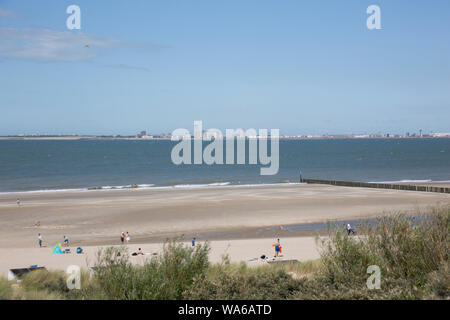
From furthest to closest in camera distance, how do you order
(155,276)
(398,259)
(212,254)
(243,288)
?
(212,254) → (398,259) → (155,276) → (243,288)

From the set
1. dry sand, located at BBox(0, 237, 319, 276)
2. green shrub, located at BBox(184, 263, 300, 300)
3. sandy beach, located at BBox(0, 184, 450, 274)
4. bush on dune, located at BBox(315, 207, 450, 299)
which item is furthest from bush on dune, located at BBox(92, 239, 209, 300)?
sandy beach, located at BBox(0, 184, 450, 274)

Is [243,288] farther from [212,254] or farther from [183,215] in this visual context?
[183,215]

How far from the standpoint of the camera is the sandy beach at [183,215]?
25.3 meters

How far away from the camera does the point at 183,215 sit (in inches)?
1503

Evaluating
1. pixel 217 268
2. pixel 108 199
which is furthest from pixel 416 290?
pixel 108 199

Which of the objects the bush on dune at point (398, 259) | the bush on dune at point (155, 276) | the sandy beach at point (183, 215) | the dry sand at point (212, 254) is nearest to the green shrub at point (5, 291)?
the bush on dune at point (155, 276)

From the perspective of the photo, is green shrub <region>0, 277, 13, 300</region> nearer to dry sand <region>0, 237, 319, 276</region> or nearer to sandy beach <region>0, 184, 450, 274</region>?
dry sand <region>0, 237, 319, 276</region>

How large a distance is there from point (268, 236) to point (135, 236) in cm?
879

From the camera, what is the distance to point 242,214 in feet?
126

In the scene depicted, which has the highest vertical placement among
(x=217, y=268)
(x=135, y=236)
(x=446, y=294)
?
(x=446, y=294)

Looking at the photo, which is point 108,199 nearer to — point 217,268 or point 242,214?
point 242,214

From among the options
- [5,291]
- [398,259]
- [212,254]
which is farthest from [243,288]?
[212,254]

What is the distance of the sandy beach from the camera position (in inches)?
997

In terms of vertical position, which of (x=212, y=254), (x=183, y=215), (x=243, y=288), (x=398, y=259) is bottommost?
(x=183, y=215)
